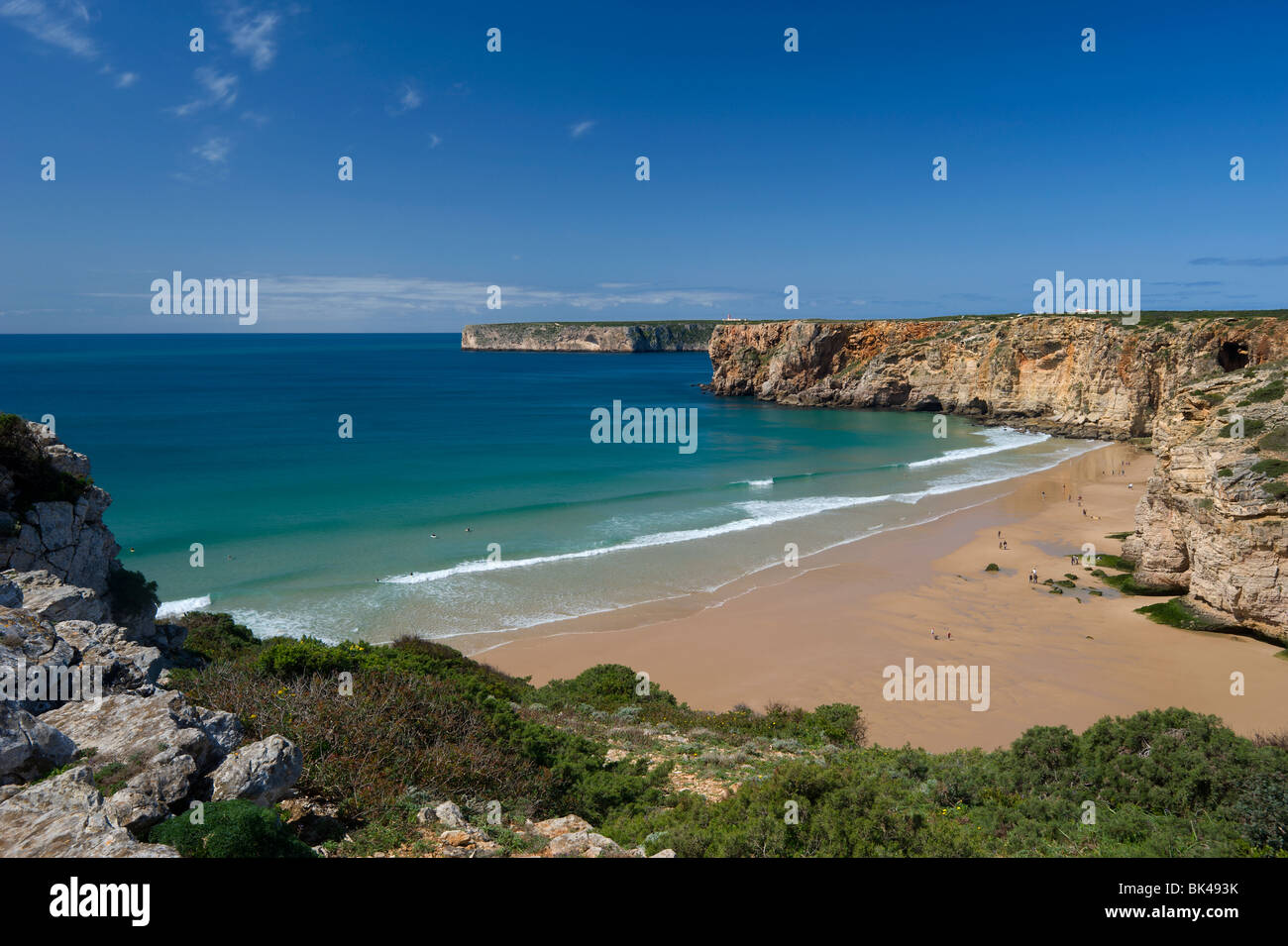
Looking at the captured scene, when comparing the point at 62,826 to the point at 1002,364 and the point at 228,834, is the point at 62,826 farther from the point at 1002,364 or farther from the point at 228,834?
the point at 1002,364

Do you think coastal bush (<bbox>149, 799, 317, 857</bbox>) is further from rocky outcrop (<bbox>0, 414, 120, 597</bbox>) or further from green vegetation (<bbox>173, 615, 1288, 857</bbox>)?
rocky outcrop (<bbox>0, 414, 120, 597</bbox>)

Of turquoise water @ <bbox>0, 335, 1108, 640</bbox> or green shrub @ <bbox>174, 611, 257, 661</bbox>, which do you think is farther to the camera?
turquoise water @ <bbox>0, 335, 1108, 640</bbox>

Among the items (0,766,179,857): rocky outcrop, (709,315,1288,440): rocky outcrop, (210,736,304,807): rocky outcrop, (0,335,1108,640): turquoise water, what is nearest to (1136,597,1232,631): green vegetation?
(0,335,1108,640): turquoise water

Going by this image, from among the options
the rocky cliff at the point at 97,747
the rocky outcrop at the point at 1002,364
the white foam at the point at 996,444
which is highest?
the rocky outcrop at the point at 1002,364

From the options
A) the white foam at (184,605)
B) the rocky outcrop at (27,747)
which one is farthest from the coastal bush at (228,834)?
the white foam at (184,605)

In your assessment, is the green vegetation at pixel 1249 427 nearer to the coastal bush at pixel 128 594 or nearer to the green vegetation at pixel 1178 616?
the green vegetation at pixel 1178 616

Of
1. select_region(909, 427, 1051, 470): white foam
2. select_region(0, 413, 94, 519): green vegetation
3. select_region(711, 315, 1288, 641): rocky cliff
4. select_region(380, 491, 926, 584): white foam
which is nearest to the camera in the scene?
select_region(0, 413, 94, 519): green vegetation
